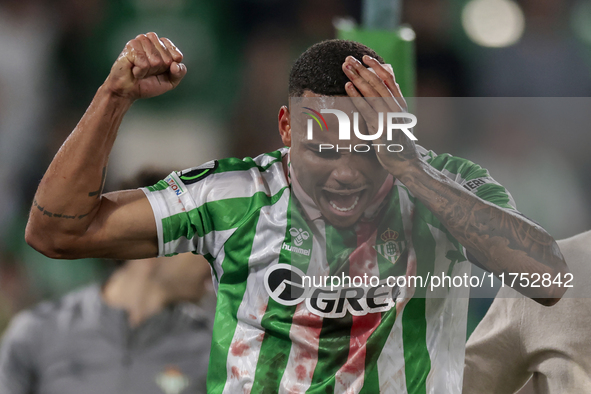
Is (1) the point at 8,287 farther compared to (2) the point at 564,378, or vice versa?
(1) the point at 8,287

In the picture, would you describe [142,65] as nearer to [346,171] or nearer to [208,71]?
[346,171]

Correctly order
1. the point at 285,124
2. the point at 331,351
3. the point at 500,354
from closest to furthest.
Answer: the point at 331,351 < the point at 285,124 < the point at 500,354

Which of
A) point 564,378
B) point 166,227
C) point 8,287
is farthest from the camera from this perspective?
point 8,287

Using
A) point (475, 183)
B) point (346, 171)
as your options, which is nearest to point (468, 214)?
point (475, 183)

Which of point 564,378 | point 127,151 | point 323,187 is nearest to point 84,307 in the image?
point 127,151

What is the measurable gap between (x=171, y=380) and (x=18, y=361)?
0.62 meters

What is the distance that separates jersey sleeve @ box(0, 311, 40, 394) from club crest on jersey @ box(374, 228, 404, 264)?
165 cm

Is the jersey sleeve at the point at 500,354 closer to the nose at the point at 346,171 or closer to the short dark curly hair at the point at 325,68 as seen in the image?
the nose at the point at 346,171

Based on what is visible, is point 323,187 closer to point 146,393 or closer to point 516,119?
point 516,119

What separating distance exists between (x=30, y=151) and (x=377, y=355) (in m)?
2.32

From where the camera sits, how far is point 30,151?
2793 millimetres

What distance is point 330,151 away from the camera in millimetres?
1192

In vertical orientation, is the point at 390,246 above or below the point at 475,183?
below

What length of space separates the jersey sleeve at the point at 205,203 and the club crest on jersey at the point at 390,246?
281 mm
